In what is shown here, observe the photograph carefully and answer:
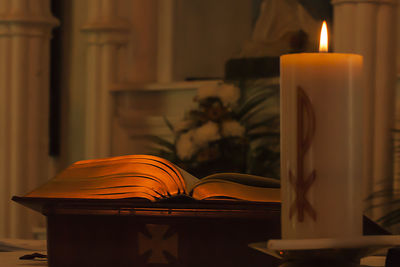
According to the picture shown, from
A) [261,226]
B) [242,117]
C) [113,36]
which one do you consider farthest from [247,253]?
[113,36]

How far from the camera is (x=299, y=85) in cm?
44

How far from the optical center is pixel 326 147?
0.44 metres

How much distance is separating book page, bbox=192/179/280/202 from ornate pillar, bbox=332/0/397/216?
1707 millimetres

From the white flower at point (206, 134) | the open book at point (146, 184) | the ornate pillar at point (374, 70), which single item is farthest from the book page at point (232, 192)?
the ornate pillar at point (374, 70)

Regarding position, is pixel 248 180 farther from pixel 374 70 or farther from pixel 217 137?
pixel 374 70

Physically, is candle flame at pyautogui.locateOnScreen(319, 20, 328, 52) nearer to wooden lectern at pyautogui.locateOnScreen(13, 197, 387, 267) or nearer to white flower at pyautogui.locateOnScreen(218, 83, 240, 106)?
wooden lectern at pyautogui.locateOnScreen(13, 197, 387, 267)

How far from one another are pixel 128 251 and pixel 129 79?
2.64m

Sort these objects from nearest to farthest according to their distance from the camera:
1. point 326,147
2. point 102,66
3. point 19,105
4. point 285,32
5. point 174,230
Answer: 1. point 326,147
2. point 174,230
3. point 285,32
4. point 19,105
5. point 102,66

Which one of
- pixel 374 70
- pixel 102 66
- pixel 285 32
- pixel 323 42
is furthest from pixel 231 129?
pixel 323 42

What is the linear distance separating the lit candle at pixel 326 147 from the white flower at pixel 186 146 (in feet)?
5.33

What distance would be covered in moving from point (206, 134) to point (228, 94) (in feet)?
0.51

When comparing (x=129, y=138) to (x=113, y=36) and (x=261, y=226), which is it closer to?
(x=113, y=36)

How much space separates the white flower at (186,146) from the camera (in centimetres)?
208

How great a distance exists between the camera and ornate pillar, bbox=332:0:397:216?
2.27 m
